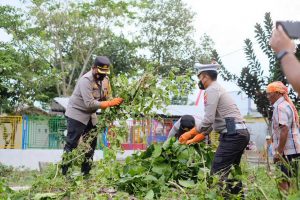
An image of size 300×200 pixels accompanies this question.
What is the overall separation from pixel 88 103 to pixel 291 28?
447cm

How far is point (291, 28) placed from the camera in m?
2.09

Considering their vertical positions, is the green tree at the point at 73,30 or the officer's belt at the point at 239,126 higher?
the green tree at the point at 73,30

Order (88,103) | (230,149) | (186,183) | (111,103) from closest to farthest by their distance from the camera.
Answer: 1. (186,183)
2. (230,149)
3. (111,103)
4. (88,103)

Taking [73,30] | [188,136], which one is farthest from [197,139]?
[73,30]

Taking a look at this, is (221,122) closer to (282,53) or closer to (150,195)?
(150,195)

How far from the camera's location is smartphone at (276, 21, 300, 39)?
2.08m

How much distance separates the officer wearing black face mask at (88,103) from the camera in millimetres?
6324

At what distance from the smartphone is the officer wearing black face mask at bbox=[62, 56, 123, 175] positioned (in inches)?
165

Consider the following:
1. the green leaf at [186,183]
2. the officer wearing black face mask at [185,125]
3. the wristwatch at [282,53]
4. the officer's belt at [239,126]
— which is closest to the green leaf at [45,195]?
the green leaf at [186,183]

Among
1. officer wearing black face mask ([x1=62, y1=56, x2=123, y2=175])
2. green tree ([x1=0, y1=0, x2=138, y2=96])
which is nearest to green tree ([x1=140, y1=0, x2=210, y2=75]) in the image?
green tree ([x1=0, y1=0, x2=138, y2=96])

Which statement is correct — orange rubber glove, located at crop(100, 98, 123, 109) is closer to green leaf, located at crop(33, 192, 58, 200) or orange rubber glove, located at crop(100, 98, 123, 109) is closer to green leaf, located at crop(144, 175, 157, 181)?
green leaf, located at crop(144, 175, 157, 181)

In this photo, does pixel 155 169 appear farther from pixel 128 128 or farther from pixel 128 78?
pixel 128 78

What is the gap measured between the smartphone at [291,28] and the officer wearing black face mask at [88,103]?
165 inches

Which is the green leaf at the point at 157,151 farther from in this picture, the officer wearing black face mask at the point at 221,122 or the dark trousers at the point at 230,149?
the dark trousers at the point at 230,149
